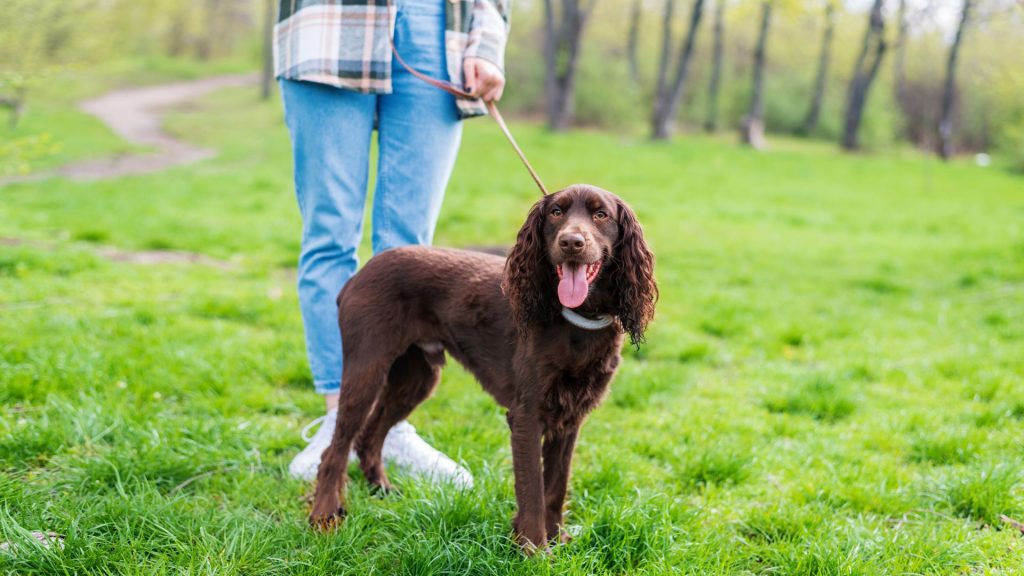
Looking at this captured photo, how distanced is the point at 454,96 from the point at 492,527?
1.66 metres

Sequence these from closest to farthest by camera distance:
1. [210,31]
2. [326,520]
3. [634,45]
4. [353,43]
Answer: [326,520] < [353,43] < [634,45] < [210,31]

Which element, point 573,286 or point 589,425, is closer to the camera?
point 573,286

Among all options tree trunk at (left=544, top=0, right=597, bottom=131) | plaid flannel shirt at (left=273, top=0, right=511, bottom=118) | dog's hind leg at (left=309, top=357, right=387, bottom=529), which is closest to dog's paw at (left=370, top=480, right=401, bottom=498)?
dog's hind leg at (left=309, top=357, right=387, bottom=529)

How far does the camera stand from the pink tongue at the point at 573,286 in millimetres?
2316

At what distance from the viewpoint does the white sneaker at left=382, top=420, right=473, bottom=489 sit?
118 inches

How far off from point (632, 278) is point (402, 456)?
131cm

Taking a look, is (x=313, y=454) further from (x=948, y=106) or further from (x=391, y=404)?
(x=948, y=106)

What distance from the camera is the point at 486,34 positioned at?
3141 mm

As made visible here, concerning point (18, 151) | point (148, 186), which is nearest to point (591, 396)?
point (18, 151)

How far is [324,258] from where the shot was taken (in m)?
3.09

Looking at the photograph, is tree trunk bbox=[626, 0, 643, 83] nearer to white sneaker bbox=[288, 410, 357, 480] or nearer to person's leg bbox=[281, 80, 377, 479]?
person's leg bbox=[281, 80, 377, 479]

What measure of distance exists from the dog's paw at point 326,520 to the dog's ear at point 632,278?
116 cm

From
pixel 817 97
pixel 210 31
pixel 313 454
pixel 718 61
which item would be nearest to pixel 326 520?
pixel 313 454

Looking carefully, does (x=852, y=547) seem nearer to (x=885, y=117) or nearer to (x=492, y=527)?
(x=492, y=527)
